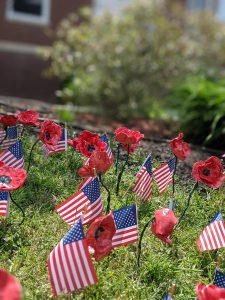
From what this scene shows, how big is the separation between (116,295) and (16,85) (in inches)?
Result: 690

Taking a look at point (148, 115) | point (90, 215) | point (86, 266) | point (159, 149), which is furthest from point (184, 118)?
point (86, 266)

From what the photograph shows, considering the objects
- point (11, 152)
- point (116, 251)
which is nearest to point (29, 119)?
point (11, 152)

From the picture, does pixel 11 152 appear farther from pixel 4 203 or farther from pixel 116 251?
pixel 116 251

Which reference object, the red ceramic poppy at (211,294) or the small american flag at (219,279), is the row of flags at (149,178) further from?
the red ceramic poppy at (211,294)

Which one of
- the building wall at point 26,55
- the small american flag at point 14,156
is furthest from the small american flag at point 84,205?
the building wall at point 26,55

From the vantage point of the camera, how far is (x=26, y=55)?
20047mm

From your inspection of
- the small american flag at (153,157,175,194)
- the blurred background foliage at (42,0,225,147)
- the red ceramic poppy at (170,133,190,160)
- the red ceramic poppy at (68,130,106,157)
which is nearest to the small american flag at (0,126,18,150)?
the red ceramic poppy at (68,130,106,157)

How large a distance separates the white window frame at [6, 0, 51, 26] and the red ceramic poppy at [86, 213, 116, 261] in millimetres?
17517

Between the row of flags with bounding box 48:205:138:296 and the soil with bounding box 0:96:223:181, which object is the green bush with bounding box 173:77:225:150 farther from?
the row of flags with bounding box 48:205:138:296

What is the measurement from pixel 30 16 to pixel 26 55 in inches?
54.0

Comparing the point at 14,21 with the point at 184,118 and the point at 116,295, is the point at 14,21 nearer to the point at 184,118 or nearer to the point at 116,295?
the point at 184,118

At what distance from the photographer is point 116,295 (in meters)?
3.21

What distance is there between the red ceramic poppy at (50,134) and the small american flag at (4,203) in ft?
2.81

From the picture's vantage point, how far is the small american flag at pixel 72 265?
9.77 ft
